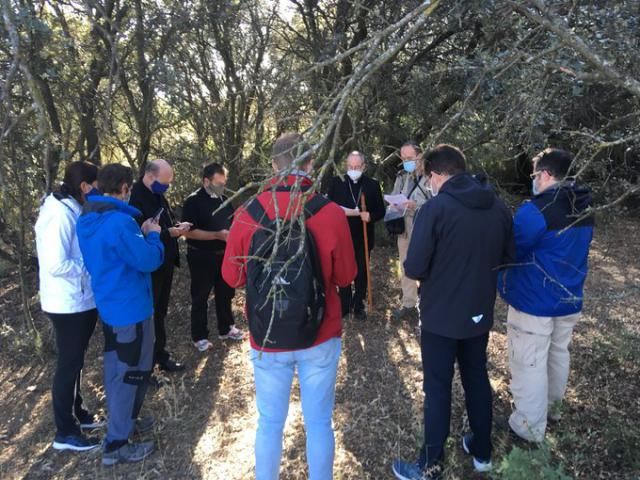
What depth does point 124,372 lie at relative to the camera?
309 centimetres

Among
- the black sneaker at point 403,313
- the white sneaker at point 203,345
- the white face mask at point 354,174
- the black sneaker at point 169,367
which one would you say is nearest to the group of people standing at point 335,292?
the black sneaker at point 169,367

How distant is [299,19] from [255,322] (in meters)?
5.17

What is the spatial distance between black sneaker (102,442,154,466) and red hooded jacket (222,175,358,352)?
142cm

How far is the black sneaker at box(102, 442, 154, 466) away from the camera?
124 inches

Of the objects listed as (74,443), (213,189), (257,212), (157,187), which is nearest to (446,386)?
(257,212)

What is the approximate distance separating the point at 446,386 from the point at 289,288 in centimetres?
112

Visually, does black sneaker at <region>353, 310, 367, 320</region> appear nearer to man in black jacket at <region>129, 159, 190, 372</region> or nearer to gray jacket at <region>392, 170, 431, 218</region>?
gray jacket at <region>392, 170, 431, 218</region>

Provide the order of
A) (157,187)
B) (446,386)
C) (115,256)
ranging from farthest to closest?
1. (157,187)
2. (115,256)
3. (446,386)

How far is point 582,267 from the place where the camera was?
299cm

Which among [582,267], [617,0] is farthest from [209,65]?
[582,267]

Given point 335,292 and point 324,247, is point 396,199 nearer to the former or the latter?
point 335,292

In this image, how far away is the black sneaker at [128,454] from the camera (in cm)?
316

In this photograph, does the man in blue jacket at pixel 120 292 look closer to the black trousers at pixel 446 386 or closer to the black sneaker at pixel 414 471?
the black sneaker at pixel 414 471

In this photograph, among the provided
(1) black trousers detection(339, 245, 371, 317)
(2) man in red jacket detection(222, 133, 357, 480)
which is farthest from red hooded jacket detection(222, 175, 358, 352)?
(1) black trousers detection(339, 245, 371, 317)
